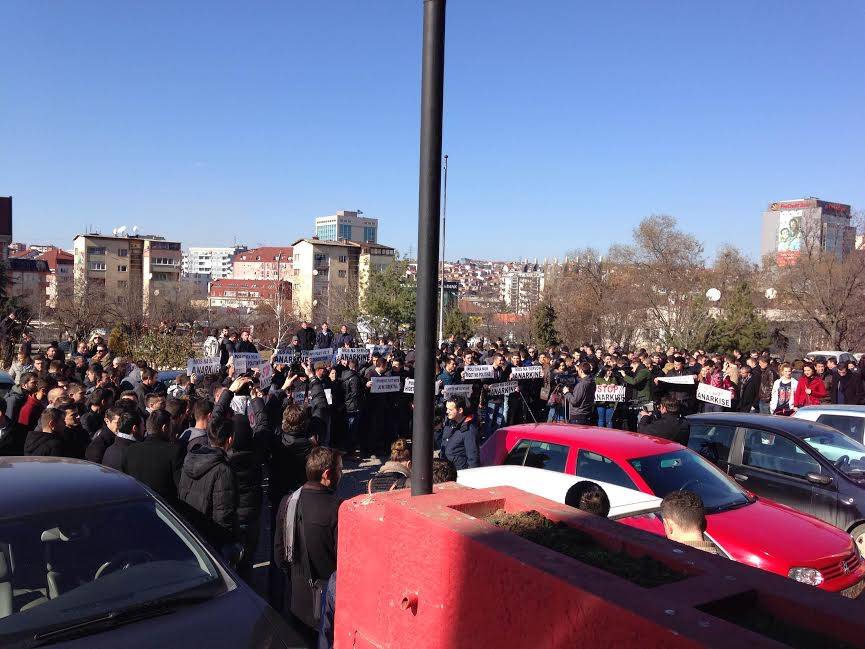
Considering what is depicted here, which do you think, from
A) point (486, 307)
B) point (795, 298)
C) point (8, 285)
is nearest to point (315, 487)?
point (795, 298)

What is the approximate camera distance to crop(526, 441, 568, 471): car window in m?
7.08

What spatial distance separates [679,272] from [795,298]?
417 inches

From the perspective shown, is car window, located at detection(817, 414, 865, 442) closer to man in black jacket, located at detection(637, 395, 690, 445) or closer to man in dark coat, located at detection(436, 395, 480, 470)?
man in black jacket, located at detection(637, 395, 690, 445)

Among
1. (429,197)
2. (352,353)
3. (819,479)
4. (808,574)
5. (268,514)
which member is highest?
(429,197)

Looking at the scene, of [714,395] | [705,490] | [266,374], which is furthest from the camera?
[714,395]

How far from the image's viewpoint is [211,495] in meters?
5.32

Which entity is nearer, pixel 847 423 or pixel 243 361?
pixel 847 423

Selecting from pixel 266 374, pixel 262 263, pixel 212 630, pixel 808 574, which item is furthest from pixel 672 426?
pixel 262 263

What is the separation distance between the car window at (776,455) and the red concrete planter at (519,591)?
226 inches

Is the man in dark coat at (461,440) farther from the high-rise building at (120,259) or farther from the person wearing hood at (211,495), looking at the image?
the high-rise building at (120,259)

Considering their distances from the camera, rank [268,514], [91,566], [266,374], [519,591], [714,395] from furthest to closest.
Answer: [714,395]
[266,374]
[268,514]
[91,566]
[519,591]

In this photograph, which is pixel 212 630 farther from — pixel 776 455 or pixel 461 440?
pixel 776 455

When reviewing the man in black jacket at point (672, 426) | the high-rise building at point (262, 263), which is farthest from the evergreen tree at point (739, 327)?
the high-rise building at point (262, 263)

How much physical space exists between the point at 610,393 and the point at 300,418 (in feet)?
27.0
